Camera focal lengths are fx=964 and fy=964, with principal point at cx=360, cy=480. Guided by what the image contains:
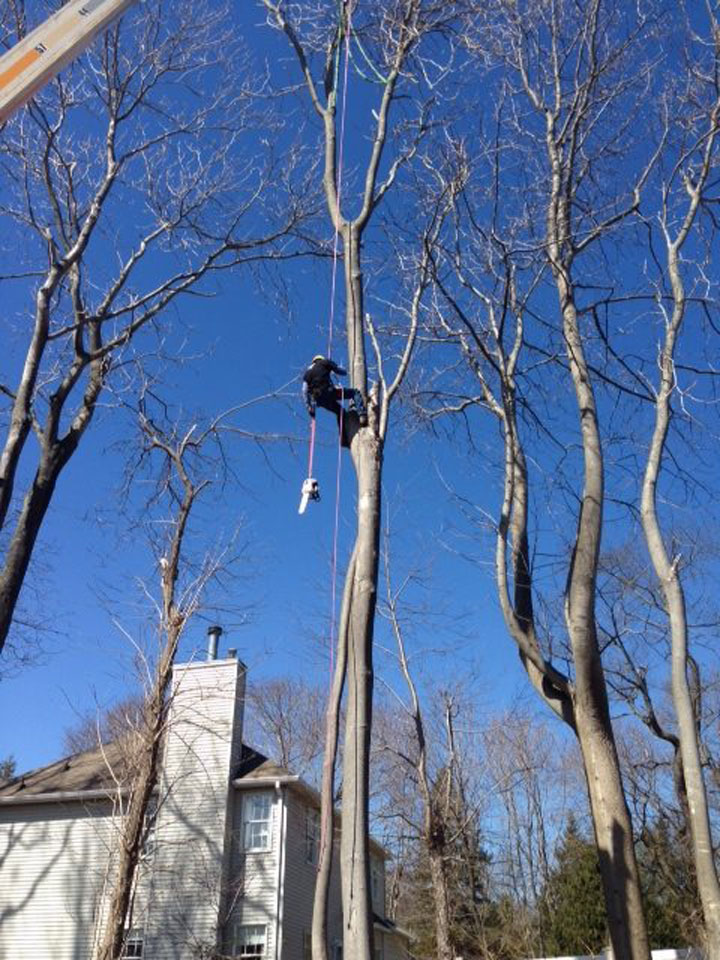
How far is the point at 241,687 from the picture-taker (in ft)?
68.9

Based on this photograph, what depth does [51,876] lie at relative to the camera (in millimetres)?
19953

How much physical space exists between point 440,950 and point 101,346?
1280cm

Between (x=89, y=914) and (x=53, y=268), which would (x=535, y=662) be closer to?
(x=53, y=268)

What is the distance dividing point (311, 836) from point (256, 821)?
184 cm

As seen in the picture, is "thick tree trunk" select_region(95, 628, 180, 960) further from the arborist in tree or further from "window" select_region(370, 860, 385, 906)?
"window" select_region(370, 860, 385, 906)

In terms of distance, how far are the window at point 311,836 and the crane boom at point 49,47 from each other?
17482 millimetres

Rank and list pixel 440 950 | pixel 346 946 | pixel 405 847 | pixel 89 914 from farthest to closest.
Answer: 1. pixel 405 847
2. pixel 89 914
3. pixel 440 950
4. pixel 346 946

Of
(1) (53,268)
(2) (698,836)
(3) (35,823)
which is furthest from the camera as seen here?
(3) (35,823)

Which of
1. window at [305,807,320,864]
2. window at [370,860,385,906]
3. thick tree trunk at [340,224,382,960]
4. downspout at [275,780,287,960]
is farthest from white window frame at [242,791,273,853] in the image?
thick tree trunk at [340,224,382,960]

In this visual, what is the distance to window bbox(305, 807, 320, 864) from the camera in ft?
68.4

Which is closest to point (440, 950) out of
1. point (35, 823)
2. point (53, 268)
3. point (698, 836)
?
point (35, 823)

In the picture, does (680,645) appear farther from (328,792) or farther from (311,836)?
(311,836)

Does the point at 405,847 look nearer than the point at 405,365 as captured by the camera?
No

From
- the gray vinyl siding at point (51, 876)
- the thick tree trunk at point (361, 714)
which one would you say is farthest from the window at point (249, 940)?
the thick tree trunk at point (361, 714)
